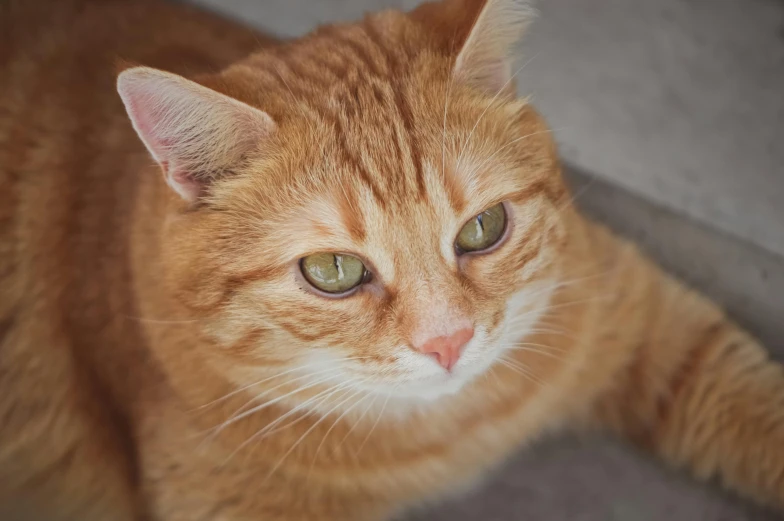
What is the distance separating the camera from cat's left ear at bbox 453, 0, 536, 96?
991 mm

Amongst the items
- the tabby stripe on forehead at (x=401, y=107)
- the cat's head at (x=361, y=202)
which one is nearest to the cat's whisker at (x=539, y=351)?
the cat's head at (x=361, y=202)

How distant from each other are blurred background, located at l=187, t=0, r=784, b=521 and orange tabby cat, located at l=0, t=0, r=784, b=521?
11cm

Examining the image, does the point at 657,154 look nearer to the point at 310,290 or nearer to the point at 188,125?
the point at 310,290

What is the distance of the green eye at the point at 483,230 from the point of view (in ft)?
3.34

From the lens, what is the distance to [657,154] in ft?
5.87

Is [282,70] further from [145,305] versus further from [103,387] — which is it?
[103,387]

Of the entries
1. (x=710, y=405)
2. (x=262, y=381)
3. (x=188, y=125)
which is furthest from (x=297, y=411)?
(x=710, y=405)

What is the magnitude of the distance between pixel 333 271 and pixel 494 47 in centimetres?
42

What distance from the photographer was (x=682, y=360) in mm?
1378

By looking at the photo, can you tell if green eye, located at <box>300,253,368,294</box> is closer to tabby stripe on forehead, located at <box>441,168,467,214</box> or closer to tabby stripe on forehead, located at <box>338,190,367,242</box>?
tabby stripe on forehead, located at <box>338,190,367,242</box>

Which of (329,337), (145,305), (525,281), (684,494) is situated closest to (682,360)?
(684,494)

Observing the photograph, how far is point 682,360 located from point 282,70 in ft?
3.07

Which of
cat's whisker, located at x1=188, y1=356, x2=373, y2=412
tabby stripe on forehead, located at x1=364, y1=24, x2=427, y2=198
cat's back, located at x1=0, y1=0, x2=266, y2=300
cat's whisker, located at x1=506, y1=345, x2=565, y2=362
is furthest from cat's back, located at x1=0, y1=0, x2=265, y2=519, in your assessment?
cat's whisker, located at x1=506, y1=345, x2=565, y2=362

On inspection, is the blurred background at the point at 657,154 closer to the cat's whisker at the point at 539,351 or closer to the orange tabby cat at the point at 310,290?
the orange tabby cat at the point at 310,290
